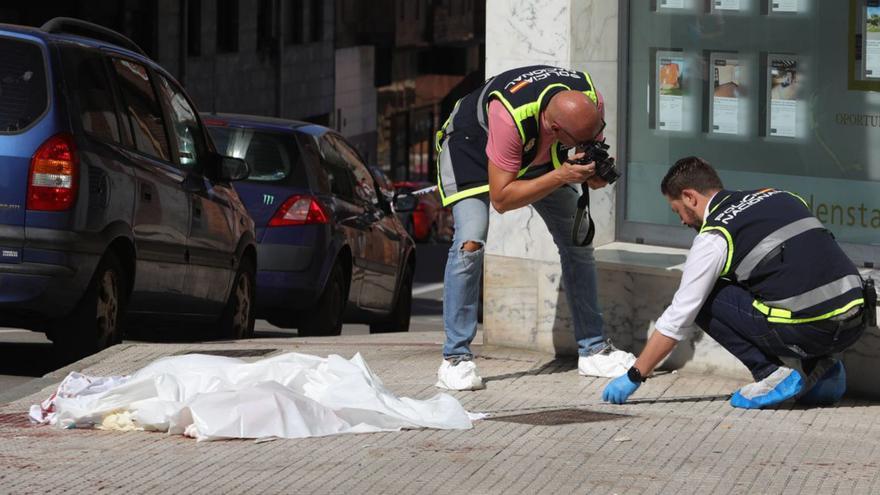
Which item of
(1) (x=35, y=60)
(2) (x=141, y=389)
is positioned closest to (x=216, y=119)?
(1) (x=35, y=60)

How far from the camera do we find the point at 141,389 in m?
6.44

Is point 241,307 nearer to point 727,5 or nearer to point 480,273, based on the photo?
point 480,273

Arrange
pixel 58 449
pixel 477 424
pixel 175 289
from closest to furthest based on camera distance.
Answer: pixel 58 449 < pixel 477 424 < pixel 175 289

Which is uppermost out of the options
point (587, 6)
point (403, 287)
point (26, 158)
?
point (587, 6)

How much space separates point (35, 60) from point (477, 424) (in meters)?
3.14

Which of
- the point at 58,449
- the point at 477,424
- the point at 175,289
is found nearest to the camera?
the point at 58,449

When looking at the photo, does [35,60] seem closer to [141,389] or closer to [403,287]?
[141,389]

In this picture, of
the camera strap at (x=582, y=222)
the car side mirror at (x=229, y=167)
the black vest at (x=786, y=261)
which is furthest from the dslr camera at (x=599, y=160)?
the car side mirror at (x=229, y=167)

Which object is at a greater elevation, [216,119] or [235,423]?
[216,119]

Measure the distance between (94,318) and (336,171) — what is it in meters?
4.34

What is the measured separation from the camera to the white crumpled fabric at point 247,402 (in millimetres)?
6109

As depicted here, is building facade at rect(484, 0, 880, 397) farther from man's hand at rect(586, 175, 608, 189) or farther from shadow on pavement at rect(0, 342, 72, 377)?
shadow on pavement at rect(0, 342, 72, 377)

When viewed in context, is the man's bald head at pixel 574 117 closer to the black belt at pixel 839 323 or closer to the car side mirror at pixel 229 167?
the black belt at pixel 839 323

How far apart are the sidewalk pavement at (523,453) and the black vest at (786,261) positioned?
439 millimetres
